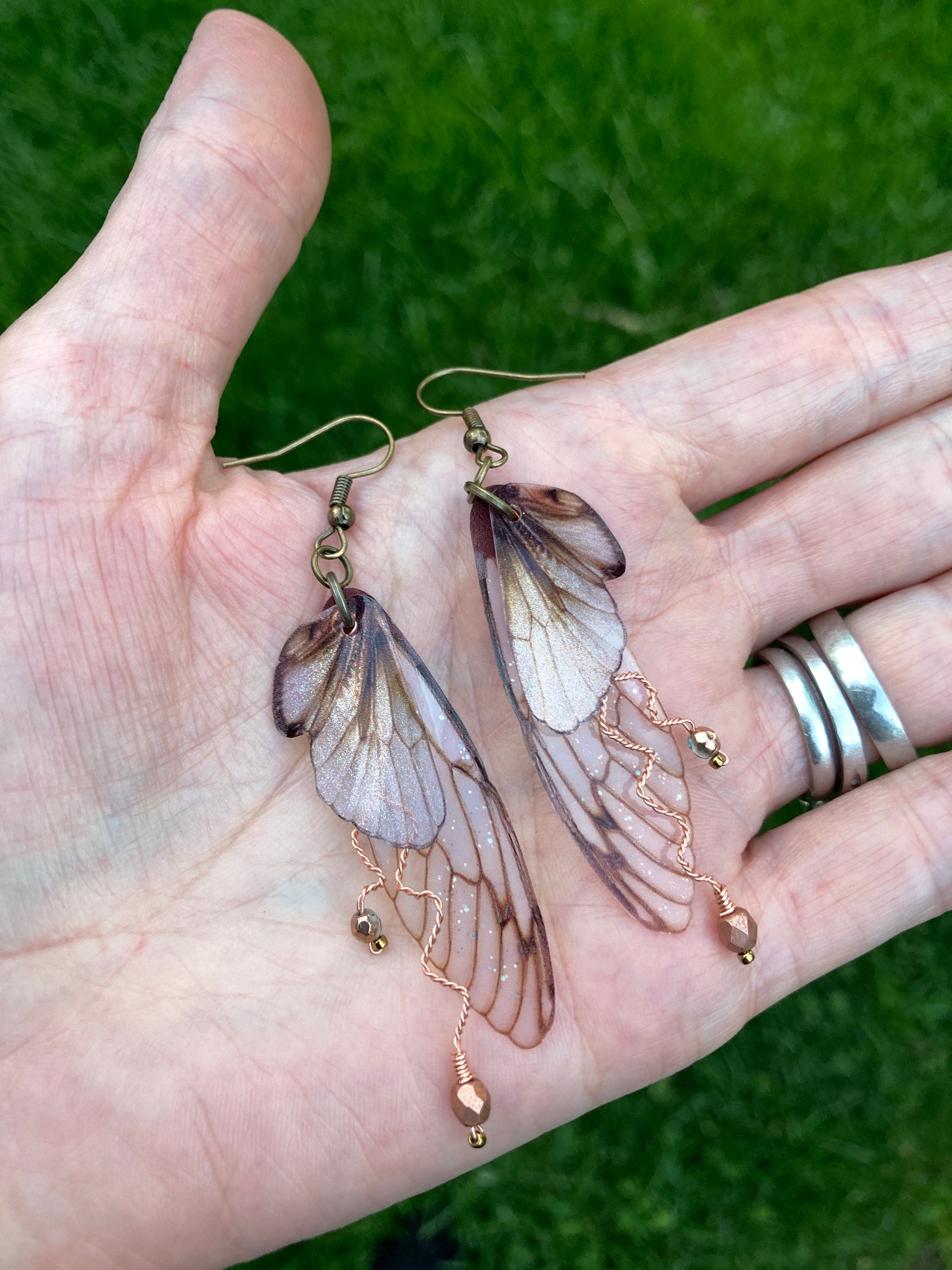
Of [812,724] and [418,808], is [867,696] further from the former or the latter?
[418,808]

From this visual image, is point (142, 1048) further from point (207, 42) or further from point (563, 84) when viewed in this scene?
point (563, 84)

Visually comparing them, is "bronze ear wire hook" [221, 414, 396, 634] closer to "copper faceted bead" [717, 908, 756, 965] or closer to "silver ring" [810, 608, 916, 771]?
"copper faceted bead" [717, 908, 756, 965]

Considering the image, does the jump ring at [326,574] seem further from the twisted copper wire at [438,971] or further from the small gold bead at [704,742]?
the small gold bead at [704,742]

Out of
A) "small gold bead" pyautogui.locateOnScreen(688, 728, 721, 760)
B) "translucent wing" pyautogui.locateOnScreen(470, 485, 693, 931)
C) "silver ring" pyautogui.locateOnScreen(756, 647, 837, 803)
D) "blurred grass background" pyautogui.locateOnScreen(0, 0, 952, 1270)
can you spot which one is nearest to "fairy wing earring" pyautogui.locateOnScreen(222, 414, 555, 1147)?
"translucent wing" pyautogui.locateOnScreen(470, 485, 693, 931)

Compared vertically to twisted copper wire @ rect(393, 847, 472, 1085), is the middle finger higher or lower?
higher

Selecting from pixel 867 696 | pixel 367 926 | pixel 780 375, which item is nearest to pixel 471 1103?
pixel 367 926

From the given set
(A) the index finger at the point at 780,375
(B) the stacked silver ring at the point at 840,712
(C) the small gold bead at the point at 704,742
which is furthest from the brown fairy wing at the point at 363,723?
(B) the stacked silver ring at the point at 840,712

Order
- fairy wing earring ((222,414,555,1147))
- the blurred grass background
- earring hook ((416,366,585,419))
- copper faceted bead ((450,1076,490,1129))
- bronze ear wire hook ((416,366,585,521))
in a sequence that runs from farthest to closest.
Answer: the blurred grass background → earring hook ((416,366,585,419)) → bronze ear wire hook ((416,366,585,521)) → fairy wing earring ((222,414,555,1147)) → copper faceted bead ((450,1076,490,1129))
